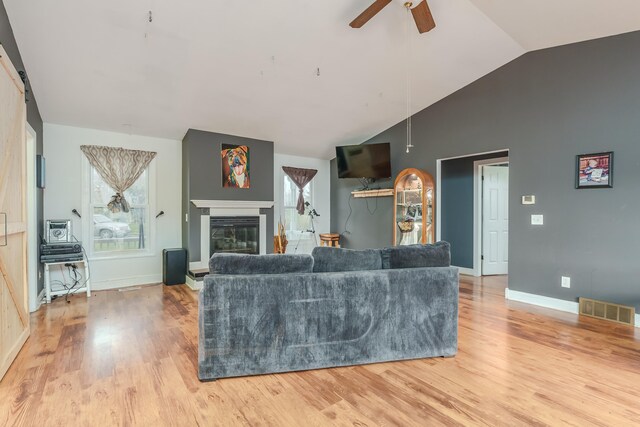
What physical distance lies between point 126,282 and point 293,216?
10.7 feet

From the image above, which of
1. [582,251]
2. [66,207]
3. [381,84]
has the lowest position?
[582,251]

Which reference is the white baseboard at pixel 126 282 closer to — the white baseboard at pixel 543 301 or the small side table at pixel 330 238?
the small side table at pixel 330 238

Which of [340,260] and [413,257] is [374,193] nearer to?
[413,257]

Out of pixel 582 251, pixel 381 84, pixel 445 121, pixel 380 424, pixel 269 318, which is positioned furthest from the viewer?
pixel 445 121

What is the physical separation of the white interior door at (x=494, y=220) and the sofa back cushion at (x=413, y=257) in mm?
3426

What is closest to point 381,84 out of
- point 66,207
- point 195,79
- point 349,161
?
point 349,161

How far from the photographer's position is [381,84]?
4.48m

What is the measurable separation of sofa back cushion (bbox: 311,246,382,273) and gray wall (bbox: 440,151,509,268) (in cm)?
369

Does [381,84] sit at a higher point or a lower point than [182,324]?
higher

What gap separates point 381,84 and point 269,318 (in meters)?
3.61

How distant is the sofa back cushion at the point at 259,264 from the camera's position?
7.44 ft

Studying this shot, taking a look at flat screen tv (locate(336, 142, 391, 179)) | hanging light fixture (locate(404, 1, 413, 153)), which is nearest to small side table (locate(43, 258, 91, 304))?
flat screen tv (locate(336, 142, 391, 179))

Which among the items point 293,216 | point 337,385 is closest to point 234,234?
point 293,216

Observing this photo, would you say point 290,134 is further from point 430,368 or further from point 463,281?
point 430,368
